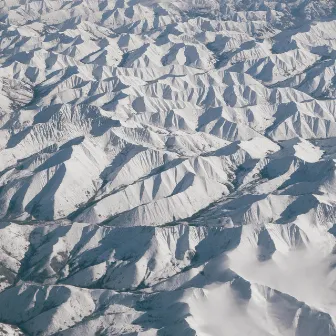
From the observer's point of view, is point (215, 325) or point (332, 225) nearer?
point (215, 325)

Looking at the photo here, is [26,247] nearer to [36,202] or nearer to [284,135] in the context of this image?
[36,202]

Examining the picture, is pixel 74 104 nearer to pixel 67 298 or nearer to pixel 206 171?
pixel 206 171

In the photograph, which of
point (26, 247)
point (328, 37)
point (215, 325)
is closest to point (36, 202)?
point (26, 247)

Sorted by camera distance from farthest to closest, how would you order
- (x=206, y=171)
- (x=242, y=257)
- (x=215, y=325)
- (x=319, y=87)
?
(x=319, y=87) < (x=206, y=171) < (x=242, y=257) < (x=215, y=325)

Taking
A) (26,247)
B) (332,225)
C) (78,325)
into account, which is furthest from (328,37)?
(78,325)

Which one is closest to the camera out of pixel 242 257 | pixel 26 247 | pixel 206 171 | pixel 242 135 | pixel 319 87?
pixel 242 257

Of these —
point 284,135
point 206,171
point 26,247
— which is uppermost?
point 26,247

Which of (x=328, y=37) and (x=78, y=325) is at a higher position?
(x=78, y=325)
